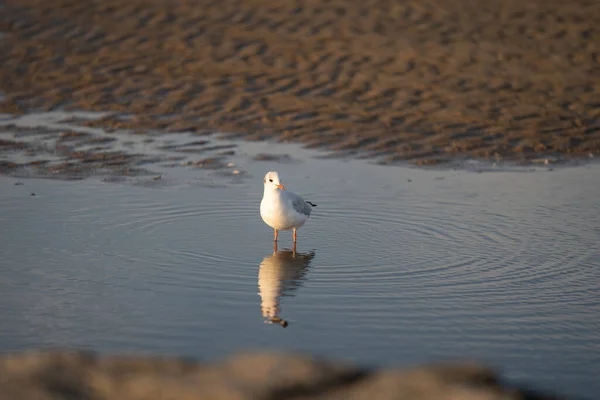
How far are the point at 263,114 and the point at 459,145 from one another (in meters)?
3.59

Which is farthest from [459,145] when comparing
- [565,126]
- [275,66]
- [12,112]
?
[12,112]

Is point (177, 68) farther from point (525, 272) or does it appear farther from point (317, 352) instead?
point (317, 352)

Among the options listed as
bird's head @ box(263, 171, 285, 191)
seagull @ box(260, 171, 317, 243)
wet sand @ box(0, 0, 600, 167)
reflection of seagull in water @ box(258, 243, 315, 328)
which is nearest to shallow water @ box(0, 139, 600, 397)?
reflection of seagull in water @ box(258, 243, 315, 328)

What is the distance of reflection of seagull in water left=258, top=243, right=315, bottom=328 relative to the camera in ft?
27.3

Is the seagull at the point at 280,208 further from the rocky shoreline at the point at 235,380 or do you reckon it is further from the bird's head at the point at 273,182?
the rocky shoreline at the point at 235,380

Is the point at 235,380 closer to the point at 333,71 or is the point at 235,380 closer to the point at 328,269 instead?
the point at 328,269

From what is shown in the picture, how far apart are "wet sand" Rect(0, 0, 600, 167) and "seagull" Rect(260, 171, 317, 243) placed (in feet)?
14.2

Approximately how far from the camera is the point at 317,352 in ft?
23.8

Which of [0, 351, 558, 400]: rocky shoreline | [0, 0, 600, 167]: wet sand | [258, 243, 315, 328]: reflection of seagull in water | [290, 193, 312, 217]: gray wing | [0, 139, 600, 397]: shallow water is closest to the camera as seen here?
[0, 351, 558, 400]: rocky shoreline

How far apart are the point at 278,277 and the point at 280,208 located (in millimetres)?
1372

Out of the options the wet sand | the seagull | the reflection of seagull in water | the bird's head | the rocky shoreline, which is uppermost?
the wet sand

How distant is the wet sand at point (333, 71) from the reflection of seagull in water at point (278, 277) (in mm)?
5064

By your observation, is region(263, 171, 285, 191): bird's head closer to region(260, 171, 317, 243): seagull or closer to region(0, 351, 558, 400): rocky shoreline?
region(260, 171, 317, 243): seagull

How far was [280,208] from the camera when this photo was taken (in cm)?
1060
